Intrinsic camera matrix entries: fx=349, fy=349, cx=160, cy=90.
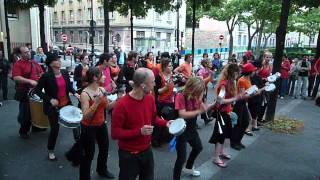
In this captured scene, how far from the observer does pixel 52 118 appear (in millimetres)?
5715

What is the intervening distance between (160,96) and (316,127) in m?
4.88

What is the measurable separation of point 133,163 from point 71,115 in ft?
5.59

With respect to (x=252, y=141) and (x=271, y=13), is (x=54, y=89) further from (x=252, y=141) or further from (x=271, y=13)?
(x=271, y=13)

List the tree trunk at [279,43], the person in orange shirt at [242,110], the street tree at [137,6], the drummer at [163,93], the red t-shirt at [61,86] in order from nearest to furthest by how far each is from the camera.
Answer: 1. the red t-shirt at [61,86]
2. the person in orange shirt at [242,110]
3. the drummer at [163,93]
4. the tree trunk at [279,43]
5. the street tree at [137,6]

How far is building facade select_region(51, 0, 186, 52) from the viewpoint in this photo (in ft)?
157

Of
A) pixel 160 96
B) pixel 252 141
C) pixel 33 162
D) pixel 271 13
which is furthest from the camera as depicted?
pixel 271 13

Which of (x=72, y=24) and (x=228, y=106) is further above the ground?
(x=72, y=24)

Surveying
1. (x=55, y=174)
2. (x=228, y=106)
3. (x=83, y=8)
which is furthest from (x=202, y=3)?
(x=83, y=8)

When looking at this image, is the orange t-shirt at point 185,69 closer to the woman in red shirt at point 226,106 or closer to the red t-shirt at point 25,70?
the woman in red shirt at point 226,106

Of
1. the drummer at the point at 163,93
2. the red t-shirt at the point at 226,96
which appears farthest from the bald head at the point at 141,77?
the drummer at the point at 163,93

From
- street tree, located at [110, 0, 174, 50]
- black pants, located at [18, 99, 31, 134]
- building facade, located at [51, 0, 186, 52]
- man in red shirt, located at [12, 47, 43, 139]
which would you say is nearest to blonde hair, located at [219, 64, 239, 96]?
man in red shirt, located at [12, 47, 43, 139]

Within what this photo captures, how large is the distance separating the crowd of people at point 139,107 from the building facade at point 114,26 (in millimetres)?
30945

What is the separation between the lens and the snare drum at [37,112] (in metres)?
6.65

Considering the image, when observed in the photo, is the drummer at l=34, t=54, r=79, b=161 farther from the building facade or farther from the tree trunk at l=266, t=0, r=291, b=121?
the building facade
